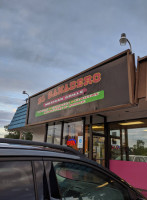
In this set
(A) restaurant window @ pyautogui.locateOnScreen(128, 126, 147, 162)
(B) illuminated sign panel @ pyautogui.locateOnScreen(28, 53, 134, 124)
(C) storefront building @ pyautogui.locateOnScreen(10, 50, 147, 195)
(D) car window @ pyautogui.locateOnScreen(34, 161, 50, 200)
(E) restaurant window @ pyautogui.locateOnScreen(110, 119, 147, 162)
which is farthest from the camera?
(E) restaurant window @ pyautogui.locateOnScreen(110, 119, 147, 162)

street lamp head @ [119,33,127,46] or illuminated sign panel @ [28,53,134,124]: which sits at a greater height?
street lamp head @ [119,33,127,46]

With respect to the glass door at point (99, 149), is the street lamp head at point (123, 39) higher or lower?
higher

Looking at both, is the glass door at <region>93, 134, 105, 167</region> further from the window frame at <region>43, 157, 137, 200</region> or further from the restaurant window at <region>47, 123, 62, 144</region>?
the window frame at <region>43, 157, 137, 200</region>

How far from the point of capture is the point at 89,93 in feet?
24.7

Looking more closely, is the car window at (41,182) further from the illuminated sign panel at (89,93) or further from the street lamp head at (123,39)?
the street lamp head at (123,39)

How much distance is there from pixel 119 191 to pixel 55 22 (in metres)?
12.6

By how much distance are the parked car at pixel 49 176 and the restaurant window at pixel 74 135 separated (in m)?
6.83

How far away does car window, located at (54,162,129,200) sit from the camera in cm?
161

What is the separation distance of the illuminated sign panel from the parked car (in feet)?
15.0

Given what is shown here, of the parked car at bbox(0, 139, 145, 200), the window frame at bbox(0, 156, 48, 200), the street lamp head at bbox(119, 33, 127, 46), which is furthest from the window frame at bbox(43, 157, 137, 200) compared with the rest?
the street lamp head at bbox(119, 33, 127, 46)

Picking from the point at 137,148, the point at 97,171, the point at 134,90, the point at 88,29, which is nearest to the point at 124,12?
the point at 88,29

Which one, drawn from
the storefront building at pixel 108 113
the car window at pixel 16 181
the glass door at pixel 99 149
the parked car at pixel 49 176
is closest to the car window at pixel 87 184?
the parked car at pixel 49 176

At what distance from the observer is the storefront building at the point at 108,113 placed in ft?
20.4

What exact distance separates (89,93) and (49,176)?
6.37 m
